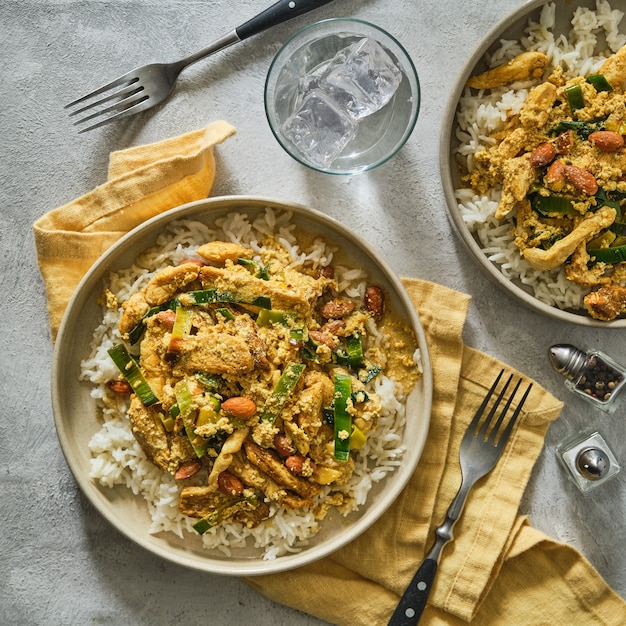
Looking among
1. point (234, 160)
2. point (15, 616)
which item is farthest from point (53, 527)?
point (234, 160)

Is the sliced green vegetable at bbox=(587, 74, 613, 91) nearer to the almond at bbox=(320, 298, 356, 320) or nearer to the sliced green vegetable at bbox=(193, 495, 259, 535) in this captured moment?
the almond at bbox=(320, 298, 356, 320)

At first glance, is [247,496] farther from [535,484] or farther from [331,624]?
[535,484]

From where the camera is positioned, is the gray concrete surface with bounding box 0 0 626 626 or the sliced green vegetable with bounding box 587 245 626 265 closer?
the sliced green vegetable with bounding box 587 245 626 265

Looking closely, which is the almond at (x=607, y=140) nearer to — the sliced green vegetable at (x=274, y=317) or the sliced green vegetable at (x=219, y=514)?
the sliced green vegetable at (x=274, y=317)

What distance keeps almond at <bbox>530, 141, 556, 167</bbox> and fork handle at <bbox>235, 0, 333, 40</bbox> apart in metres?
1.28

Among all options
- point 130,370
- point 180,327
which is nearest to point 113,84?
point 180,327

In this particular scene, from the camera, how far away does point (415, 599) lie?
3135mm

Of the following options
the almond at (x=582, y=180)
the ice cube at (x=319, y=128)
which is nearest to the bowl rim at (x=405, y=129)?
the ice cube at (x=319, y=128)

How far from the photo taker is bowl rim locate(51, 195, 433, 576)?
117 inches

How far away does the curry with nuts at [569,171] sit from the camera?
9.62ft

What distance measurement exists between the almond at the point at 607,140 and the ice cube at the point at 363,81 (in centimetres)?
95

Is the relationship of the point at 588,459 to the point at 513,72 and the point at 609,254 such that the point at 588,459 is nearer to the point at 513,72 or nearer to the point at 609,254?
the point at 609,254

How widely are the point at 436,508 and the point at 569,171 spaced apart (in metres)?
1.77

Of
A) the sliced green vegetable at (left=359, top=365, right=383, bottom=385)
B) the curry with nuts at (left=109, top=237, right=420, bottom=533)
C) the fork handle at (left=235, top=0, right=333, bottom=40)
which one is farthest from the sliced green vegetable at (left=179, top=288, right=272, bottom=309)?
the fork handle at (left=235, top=0, right=333, bottom=40)
